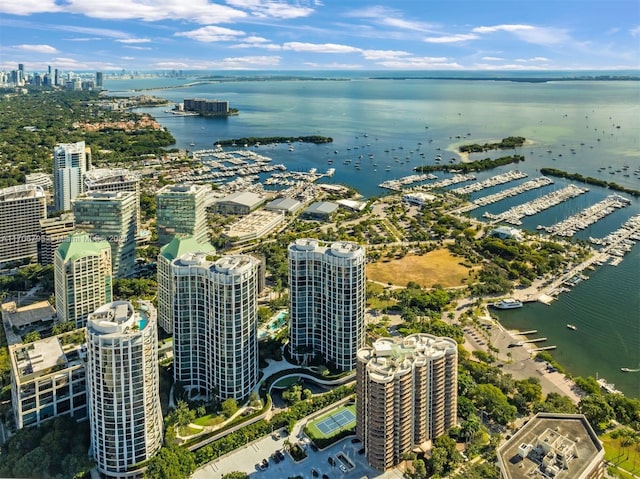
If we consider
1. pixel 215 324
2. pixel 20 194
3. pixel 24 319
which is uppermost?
pixel 20 194

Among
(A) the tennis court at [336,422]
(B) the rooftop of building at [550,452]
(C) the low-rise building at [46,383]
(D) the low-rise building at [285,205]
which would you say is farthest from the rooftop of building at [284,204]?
(B) the rooftop of building at [550,452]

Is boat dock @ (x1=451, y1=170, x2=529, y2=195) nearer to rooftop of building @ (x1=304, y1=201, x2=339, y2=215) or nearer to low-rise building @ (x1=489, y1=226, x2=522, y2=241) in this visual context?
low-rise building @ (x1=489, y1=226, x2=522, y2=241)

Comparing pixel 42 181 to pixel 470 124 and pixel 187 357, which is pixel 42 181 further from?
pixel 470 124

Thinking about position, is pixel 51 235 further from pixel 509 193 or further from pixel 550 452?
pixel 509 193

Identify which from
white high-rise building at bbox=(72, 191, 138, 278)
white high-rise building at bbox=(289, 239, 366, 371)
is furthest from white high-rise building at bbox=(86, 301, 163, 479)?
white high-rise building at bbox=(72, 191, 138, 278)

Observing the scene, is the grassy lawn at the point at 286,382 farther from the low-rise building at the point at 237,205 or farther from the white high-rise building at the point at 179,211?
the low-rise building at the point at 237,205

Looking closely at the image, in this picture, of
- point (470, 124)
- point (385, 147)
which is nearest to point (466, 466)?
point (385, 147)

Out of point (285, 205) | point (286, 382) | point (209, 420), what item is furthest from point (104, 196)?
point (285, 205)
